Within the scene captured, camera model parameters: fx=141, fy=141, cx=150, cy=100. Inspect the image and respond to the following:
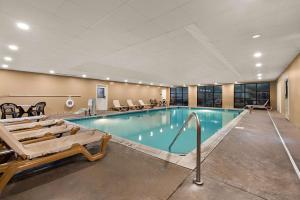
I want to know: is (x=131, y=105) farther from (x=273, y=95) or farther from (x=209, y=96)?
(x=273, y=95)

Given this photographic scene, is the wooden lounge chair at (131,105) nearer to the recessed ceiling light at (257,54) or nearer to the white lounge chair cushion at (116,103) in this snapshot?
the white lounge chair cushion at (116,103)

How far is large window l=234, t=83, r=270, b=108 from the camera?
11948 mm

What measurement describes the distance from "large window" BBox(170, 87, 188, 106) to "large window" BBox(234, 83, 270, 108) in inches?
197

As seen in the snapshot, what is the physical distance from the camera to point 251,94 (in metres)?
12.6

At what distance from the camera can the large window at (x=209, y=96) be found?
14.3 metres

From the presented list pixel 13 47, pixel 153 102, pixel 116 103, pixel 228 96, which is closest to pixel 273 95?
pixel 228 96

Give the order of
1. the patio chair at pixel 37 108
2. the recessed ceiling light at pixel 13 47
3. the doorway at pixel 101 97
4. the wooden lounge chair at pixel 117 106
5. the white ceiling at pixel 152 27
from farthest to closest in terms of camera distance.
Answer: the wooden lounge chair at pixel 117 106
the doorway at pixel 101 97
the patio chair at pixel 37 108
the recessed ceiling light at pixel 13 47
the white ceiling at pixel 152 27

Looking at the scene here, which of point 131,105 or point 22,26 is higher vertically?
point 22,26

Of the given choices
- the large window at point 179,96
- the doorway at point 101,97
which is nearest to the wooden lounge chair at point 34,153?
the doorway at point 101,97

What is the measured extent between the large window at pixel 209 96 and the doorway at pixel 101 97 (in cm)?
966

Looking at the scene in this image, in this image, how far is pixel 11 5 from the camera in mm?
2119

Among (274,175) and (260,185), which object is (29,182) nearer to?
(260,185)

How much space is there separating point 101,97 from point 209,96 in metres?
10.7

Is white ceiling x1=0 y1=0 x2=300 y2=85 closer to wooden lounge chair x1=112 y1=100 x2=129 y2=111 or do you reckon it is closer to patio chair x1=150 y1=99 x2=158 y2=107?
wooden lounge chair x1=112 y1=100 x2=129 y2=111
